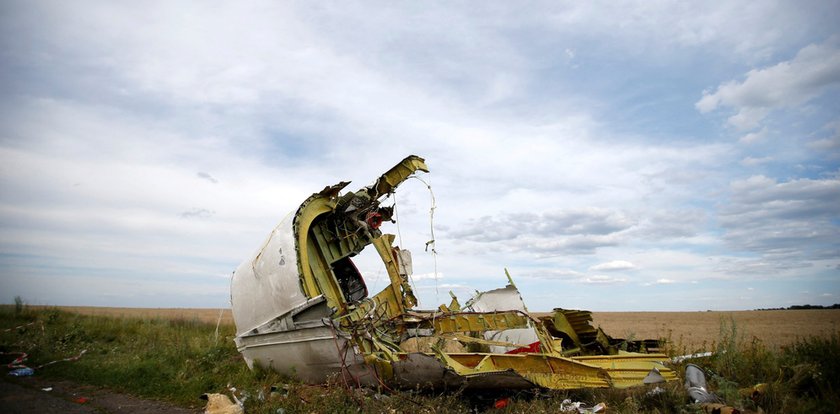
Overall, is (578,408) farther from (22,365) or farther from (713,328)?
(713,328)

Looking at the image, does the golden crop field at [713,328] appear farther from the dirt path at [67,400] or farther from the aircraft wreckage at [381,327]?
the dirt path at [67,400]

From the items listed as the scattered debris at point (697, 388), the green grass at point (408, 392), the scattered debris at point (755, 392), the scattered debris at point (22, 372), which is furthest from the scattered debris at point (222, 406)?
the scattered debris at point (755, 392)

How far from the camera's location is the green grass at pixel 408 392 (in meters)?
6.25

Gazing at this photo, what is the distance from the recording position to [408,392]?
693 cm

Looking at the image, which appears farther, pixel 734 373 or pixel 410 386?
pixel 734 373

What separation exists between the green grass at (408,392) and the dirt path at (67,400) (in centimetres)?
33

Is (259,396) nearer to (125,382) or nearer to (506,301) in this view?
(125,382)

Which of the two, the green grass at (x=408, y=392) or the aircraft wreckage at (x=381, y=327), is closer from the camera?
the green grass at (x=408, y=392)

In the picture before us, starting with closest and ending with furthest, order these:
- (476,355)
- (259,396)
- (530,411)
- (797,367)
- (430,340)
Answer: (530,411), (797,367), (476,355), (259,396), (430,340)

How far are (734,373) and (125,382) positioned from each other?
1152 centimetres

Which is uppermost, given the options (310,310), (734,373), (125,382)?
(310,310)

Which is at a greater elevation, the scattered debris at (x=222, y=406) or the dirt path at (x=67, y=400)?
the scattered debris at (x=222, y=406)

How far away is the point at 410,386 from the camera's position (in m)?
7.15

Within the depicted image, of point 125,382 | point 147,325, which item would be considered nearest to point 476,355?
point 125,382
